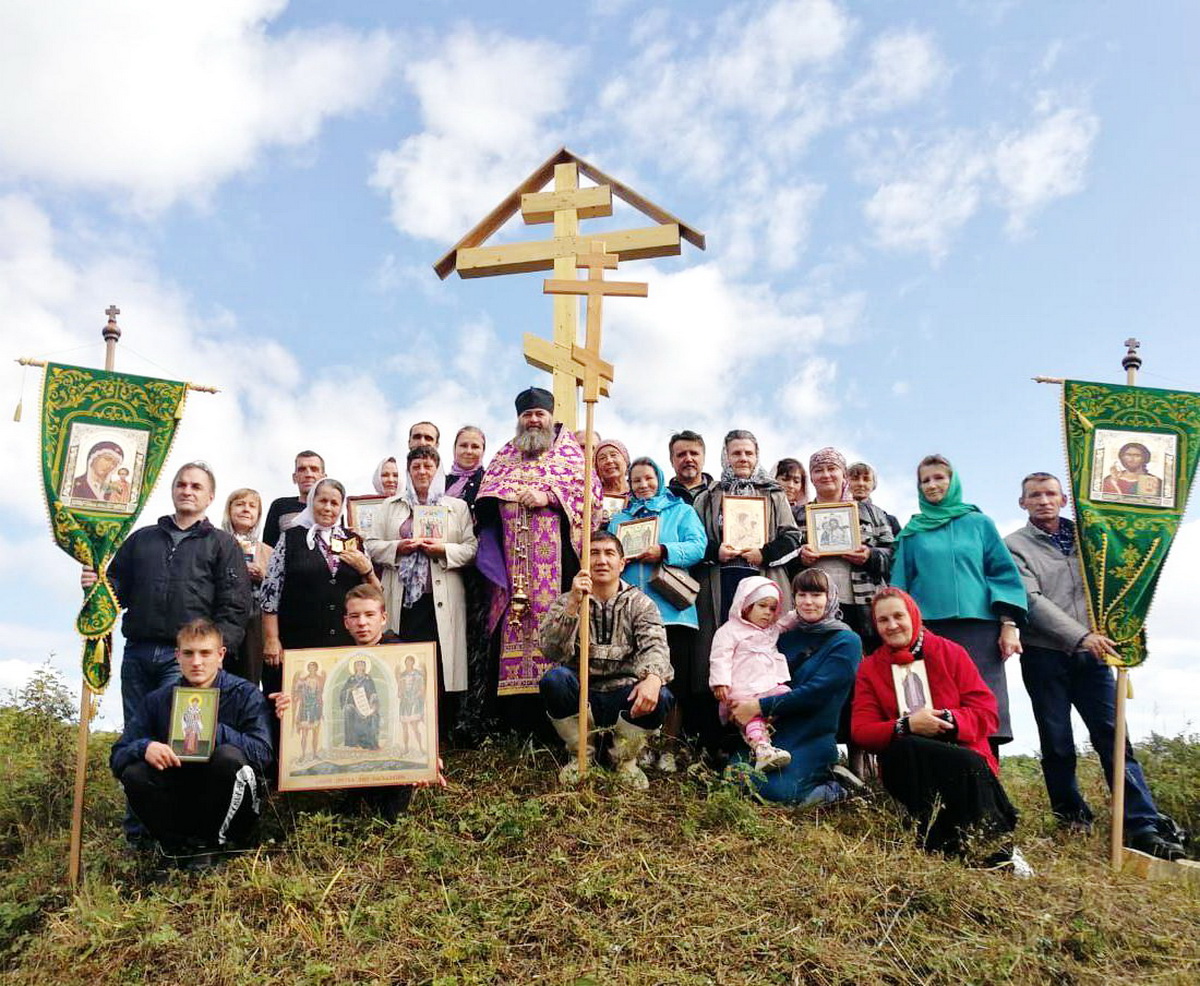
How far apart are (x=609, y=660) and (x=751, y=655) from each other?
3.14ft

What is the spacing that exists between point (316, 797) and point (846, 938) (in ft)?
11.5

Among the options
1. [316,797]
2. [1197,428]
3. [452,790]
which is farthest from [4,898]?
[1197,428]

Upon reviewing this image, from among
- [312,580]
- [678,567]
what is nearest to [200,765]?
[312,580]

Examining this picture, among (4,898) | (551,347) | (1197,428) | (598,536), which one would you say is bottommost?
(4,898)

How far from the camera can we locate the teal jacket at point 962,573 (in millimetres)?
7410

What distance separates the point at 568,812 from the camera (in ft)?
21.5

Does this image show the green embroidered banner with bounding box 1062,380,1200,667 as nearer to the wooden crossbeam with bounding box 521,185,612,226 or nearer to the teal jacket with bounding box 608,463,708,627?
the teal jacket with bounding box 608,463,708,627

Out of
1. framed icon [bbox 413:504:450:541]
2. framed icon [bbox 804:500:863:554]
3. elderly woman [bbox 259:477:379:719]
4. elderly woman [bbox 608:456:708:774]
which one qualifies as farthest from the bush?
framed icon [bbox 804:500:863:554]

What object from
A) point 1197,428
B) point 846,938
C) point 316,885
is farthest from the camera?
point 1197,428

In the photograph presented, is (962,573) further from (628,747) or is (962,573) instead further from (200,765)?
(200,765)

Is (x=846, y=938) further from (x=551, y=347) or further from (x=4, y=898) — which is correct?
(x=4, y=898)

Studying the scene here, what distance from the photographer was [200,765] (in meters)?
6.07

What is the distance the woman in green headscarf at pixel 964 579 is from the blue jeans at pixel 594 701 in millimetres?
2034

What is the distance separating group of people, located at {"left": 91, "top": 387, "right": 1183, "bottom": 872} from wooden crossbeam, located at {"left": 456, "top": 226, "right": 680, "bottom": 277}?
8.99 feet
